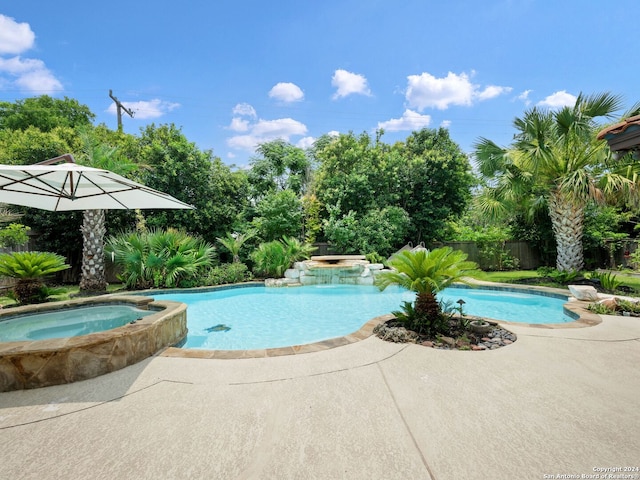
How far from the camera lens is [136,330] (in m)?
3.44

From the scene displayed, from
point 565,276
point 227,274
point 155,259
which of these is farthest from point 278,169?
point 565,276

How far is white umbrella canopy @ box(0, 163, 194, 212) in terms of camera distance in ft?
13.5

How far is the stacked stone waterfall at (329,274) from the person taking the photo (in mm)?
10867

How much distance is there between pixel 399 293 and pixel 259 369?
23.7ft

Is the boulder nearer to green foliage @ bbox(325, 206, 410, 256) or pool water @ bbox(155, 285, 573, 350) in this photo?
pool water @ bbox(155, 285, 573, 350)

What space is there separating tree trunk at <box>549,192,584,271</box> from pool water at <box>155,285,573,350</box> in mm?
2431

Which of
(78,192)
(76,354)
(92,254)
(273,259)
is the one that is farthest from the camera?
(273,259)

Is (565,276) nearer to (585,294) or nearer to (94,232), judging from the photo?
(585,294)

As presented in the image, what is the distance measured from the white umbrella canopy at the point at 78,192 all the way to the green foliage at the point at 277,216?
793 cm

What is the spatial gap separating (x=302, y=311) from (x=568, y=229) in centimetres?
862

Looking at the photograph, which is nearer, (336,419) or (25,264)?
(336,419)

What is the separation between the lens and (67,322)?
4.83 meters

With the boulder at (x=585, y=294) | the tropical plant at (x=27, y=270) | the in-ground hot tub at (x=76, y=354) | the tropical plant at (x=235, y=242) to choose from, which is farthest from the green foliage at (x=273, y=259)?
the boulder at (x=585, y=294)

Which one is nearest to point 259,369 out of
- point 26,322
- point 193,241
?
point 26,322
